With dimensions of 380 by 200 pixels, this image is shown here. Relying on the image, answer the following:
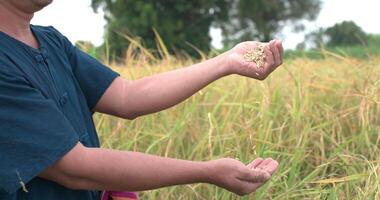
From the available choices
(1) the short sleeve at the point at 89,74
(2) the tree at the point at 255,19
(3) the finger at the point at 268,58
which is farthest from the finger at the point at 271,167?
(2) the tree at the point at 255,19

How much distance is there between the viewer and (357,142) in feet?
5.80

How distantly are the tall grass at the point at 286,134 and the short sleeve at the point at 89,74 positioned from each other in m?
0.49

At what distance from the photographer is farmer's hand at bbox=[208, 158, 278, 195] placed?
971 millimetres

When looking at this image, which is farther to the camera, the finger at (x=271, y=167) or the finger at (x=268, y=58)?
the finger at (x=268, y=58)

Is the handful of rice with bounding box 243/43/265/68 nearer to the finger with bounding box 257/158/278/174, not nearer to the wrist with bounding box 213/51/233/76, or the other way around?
the wrist with bounding box 213/51/233/76

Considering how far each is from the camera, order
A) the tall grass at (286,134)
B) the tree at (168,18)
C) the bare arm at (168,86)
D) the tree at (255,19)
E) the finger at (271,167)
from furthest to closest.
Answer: the tree at (255,19), the tree at (168,18), the tall grass at (286,134), the bare arm at (168,86), the finger at (271,167)

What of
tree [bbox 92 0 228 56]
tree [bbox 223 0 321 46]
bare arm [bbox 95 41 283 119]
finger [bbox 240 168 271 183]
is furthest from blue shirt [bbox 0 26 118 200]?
tree [bbox 223 0 321 46]

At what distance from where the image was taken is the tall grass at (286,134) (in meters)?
1.56

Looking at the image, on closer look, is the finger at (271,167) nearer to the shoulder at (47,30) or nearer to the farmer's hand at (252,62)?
the farmer's hand at (252,62)

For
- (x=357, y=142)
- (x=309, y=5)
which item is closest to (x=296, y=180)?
(x=357, y=142)

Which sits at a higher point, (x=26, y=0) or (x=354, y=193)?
(x=26, y=0)

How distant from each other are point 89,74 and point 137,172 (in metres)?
0.32

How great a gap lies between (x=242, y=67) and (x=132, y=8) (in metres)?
14.0

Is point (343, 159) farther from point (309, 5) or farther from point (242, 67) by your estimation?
point (309, 5)
